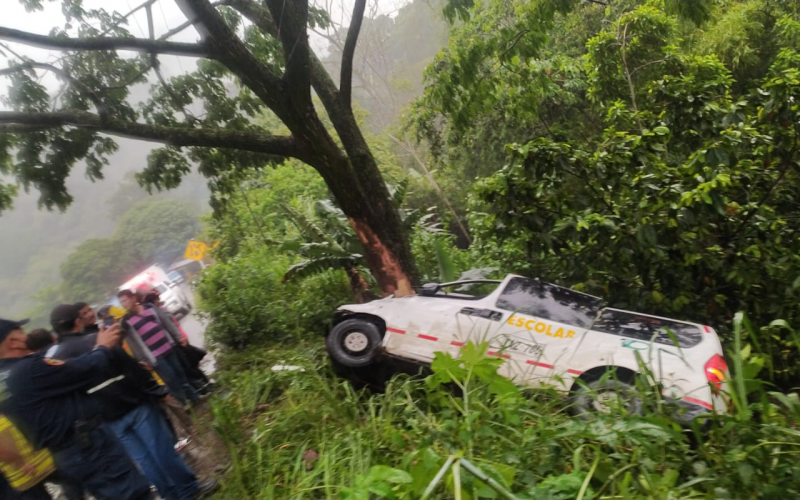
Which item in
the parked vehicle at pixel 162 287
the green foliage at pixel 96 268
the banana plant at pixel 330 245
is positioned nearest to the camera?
the green foliage at pixel 96 268

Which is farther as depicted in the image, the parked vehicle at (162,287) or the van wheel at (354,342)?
the parked vehicle at (162,287)

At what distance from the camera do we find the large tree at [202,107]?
187 inches

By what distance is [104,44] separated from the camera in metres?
4.75

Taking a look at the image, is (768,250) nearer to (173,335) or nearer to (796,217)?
(796,217)

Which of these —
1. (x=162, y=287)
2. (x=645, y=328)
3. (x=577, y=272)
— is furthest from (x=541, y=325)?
(x=162, y=287)

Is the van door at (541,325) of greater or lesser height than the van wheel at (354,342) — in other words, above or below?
below

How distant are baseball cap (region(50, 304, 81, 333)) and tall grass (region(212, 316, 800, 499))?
1.44m

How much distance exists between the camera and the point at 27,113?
466 cm

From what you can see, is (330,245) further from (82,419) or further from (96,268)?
(82,419)

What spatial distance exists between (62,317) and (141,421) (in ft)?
2.99

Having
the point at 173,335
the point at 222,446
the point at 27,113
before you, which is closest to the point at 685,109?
the point at 222,446

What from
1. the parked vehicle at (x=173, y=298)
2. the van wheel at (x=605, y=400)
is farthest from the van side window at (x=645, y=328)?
the parked vehicle at (x=173, y=298)

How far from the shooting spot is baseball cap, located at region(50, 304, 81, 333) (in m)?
3.50

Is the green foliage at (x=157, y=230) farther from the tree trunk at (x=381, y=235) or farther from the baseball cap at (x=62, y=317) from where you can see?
the tree trunk at (x=381, y=235)
